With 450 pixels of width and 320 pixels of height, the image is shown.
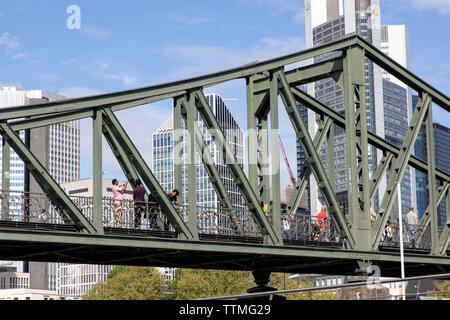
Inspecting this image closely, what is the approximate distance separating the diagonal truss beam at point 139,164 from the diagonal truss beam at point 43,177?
2388mm

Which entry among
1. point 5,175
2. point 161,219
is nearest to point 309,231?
point 161,219

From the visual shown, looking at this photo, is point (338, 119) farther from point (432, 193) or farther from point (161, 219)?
point (161, 219)

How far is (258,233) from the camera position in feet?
102

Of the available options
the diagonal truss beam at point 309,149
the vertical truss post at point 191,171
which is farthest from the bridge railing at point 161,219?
the diagonal truss beam at point 309,149

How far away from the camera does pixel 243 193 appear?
2978 centimetres

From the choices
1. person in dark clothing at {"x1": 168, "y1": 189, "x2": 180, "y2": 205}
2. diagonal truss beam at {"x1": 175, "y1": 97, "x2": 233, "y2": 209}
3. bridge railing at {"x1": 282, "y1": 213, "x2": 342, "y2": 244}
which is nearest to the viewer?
diagonal truss beam at {"x1": 175, "y1": 97, "x2": 233, "y2": 209}

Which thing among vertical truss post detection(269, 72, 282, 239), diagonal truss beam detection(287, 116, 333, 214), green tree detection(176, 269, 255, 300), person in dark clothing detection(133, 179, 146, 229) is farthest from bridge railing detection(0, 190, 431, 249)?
green tree detection(176, 269, 255, 300)

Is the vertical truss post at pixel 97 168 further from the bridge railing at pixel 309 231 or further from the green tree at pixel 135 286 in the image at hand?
the green tree at pixel 135 286

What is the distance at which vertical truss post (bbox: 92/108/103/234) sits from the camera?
26.5 metres

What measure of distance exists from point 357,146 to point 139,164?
10.9 m

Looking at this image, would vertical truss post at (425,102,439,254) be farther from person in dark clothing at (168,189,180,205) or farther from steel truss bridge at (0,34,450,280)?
person in dark clothing at (168,189,180,205)

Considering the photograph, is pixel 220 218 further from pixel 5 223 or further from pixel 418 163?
pixel 418 163

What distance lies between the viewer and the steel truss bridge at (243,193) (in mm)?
26109

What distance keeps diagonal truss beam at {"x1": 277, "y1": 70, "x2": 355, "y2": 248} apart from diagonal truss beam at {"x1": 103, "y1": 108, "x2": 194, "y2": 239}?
6270 millimetres
